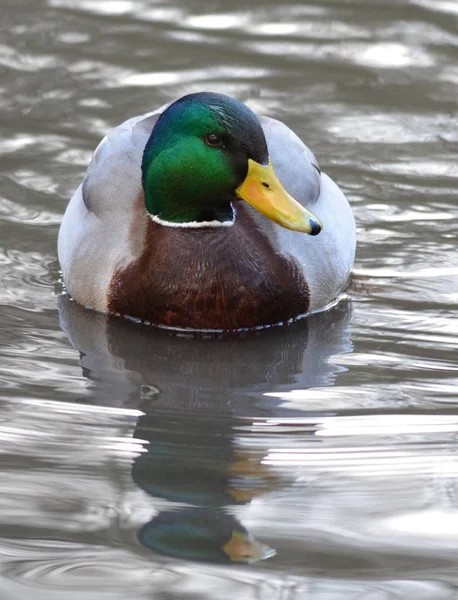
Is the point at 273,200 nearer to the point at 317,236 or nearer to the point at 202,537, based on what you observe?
the point at 317,236

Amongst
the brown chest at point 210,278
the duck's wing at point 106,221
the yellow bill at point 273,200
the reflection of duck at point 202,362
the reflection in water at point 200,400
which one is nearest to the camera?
the reflection in water at point 200,400

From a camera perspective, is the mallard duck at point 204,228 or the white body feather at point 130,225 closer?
the mallard duck at point 204,228

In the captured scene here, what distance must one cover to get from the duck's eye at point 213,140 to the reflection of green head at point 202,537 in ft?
6.38

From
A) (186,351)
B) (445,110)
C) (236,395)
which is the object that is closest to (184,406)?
(236,395)

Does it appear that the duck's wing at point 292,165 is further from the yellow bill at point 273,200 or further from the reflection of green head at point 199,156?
the yellow bill at point 273,200

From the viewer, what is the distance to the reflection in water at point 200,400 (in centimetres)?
457

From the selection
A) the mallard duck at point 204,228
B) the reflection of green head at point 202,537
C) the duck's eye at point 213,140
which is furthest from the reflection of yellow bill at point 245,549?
the duck's eye at point 213,140

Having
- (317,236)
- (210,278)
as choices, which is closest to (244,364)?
(210,278)

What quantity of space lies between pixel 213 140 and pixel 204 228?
49cm

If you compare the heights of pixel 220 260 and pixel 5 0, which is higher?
pixel 5 0

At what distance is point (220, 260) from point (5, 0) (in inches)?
184

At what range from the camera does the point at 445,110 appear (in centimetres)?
860

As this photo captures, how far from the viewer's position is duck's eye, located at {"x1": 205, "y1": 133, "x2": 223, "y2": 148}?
6.02m

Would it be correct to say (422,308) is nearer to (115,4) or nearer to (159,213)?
(159,213)
